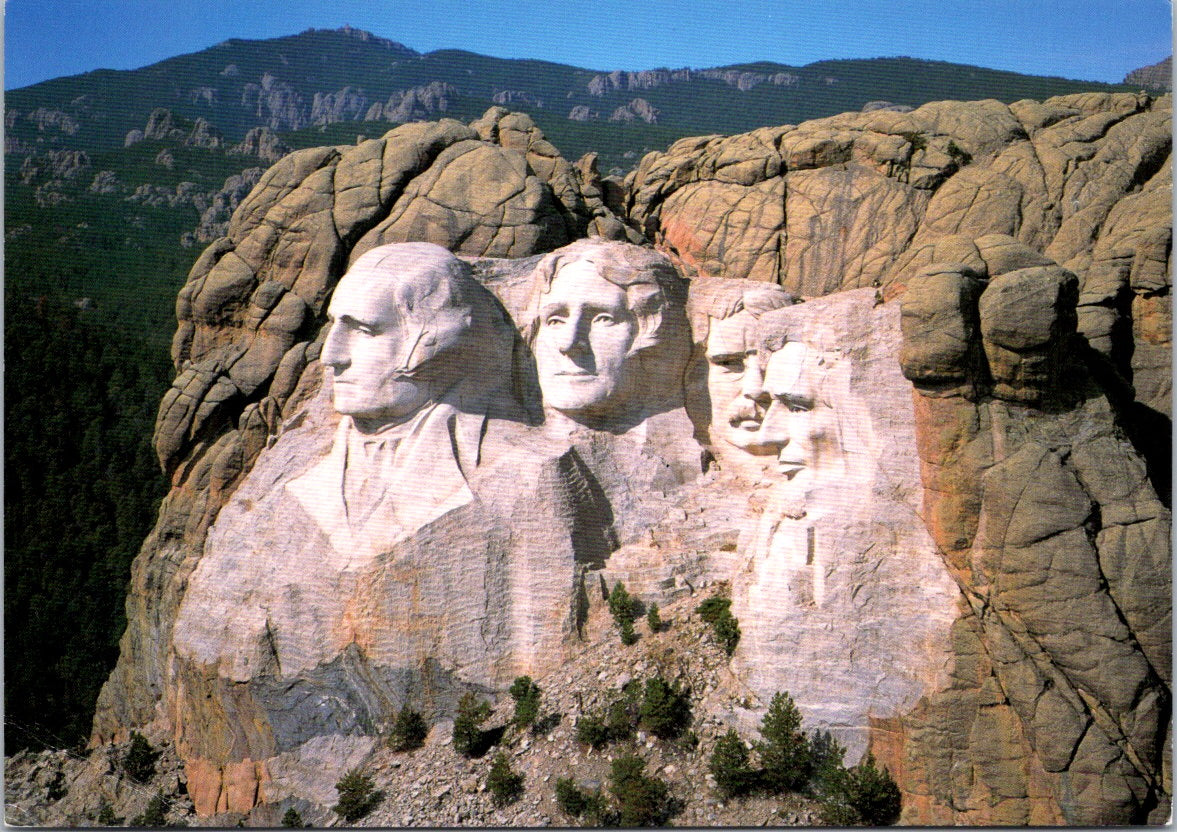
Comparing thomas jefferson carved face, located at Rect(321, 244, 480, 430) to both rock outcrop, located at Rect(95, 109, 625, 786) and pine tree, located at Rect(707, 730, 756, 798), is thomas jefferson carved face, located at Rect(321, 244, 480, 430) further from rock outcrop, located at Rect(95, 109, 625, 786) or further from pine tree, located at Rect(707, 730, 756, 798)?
pine tree, located at Rect(707, 730, 756, 798)

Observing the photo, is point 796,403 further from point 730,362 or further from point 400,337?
point 400,337

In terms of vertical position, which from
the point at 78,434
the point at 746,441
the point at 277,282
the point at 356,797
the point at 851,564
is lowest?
the point at 356,797

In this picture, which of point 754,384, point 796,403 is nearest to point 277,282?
point 754,384

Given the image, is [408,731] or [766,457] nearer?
[408,731]

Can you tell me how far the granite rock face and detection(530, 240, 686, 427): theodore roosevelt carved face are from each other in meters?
0.04

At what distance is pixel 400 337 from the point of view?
17.0 m

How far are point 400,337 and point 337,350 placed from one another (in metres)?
0.78

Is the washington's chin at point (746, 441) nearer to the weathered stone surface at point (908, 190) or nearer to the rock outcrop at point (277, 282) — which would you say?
the weathered stone surface at point (908, 190)

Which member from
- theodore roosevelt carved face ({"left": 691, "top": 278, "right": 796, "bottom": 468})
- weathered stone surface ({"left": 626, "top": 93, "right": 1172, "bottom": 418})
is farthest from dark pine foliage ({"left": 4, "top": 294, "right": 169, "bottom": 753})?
theodore roosevelt carved face ({"left": 691, "top": 278, "right": 796, "bottom": 468})

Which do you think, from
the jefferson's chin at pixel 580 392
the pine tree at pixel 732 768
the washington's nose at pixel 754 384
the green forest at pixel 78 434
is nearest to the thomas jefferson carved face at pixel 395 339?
the jefferson's chin at pixel 580 392

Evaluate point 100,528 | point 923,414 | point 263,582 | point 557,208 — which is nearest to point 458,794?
point 263,582

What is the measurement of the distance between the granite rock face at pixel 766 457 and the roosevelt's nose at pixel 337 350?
1.22m

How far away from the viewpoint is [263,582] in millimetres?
17094

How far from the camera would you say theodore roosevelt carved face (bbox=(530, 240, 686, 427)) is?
17391mm
